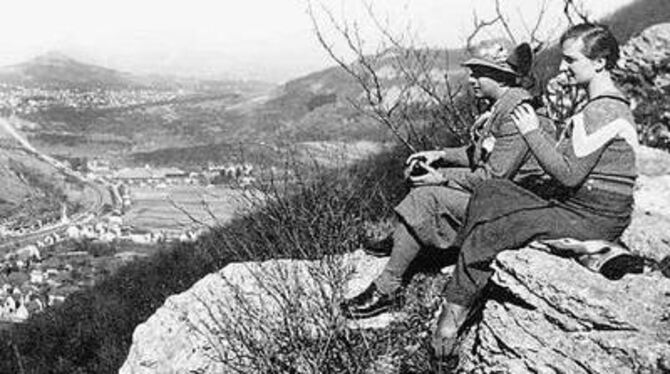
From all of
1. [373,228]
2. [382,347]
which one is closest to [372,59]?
[373,228]

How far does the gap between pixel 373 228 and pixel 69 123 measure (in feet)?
640

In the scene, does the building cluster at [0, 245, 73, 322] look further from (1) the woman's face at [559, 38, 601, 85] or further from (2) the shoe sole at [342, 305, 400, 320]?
(1) the woman's face at [559, 38, 601, 85]

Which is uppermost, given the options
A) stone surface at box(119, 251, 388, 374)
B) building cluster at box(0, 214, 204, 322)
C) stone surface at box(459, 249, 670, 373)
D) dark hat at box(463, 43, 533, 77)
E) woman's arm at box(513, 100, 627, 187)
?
dark hat at box(463, 43, 533, 77)

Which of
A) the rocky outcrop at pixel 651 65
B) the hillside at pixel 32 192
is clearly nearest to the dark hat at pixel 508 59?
the rocky outcrop at pixel 651 65

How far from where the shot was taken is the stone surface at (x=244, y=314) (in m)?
4.38

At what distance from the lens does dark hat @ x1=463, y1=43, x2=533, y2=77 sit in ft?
14.5

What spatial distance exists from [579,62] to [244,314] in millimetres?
2915

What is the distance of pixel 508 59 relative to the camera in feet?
14.8

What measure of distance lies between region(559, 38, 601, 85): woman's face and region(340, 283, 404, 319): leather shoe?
186 cm

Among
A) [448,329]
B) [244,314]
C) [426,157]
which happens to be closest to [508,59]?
[426,157]

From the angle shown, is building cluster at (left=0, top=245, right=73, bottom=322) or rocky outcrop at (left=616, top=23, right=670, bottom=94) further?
building cluster at (left=0, top=245, right=73, bottom=322)

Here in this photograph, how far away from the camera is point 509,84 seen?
453 centimetres

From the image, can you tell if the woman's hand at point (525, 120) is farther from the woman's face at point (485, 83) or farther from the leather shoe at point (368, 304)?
the leather shoe at point (368, 304)

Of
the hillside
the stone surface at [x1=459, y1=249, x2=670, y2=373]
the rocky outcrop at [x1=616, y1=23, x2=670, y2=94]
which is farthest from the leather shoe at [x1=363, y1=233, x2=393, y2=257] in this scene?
the hillside
